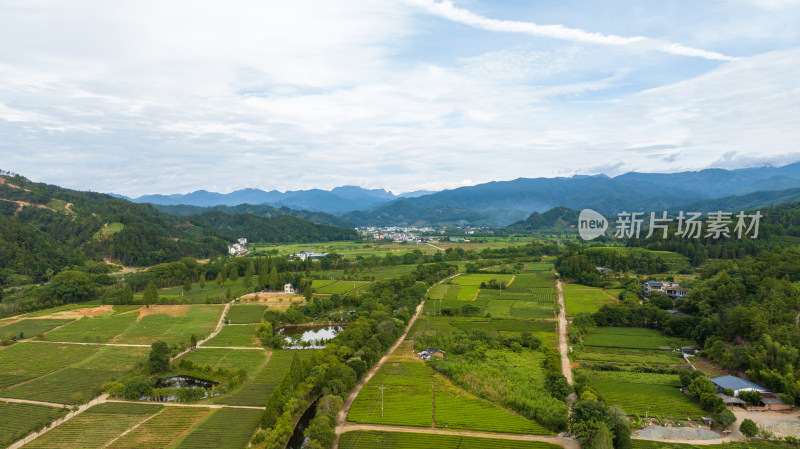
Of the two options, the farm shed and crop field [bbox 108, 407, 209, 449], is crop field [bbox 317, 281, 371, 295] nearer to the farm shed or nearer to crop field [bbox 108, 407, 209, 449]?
crop field [bbox 108, 407, 209, 449]

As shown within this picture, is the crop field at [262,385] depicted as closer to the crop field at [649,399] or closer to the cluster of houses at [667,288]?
the crop field at [649,399]

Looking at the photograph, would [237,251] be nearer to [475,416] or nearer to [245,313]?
[245,313]

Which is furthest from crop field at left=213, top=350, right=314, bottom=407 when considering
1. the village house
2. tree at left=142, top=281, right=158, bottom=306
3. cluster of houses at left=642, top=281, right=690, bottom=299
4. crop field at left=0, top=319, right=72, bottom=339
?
cluster of houses at left=642, top=281, right=690, bottom=299

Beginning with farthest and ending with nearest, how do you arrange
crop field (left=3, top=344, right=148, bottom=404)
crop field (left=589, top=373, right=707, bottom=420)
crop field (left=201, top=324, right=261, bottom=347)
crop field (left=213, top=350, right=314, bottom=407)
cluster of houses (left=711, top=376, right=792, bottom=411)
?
1. crop field (left=201, top=324, right=261, bottom=347)
2. crop field (left=3, top=344, right=148, bottom=404)
3. crop field (left=213, top=350, right=314, bottom=407)
4. cluster of houses (left=711, top=376, right=792, bottom=411)
5. crop field (left=589, top=373, right=707, bottom=420)

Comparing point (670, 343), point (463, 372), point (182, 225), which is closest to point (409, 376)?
point (463, 372)

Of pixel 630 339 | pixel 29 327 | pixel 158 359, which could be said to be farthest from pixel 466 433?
pixel 29 327

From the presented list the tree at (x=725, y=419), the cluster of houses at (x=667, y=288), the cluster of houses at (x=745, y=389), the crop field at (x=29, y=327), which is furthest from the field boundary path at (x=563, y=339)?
the crop field at (x=29, y=327)
